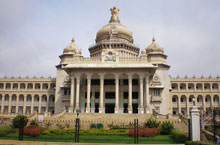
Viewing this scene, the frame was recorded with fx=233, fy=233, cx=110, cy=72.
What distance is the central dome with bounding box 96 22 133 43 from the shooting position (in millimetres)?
56850

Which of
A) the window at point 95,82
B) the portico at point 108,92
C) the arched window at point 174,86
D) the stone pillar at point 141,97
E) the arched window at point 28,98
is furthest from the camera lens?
the arched window at point 28,98

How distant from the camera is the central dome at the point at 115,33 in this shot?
187 ft

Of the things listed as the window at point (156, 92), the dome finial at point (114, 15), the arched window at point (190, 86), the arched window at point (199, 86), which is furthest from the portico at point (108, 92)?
the arched window at point (199, 86)

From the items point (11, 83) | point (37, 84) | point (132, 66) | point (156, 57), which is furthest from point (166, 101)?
point (11, 83)

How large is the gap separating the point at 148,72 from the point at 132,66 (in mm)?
3416

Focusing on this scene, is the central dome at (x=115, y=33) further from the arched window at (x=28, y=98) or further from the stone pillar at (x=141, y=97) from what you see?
the arched window at (x=28, y=98)

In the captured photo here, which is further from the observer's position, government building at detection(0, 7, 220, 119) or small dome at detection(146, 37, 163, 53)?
small dome at detection(146, 37, 163, 53)

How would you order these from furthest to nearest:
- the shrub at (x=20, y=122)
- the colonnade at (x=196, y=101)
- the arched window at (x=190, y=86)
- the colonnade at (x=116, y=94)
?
the arched window at (x=190, y=86) → the colonnade at (x=196, y=101) → the colonnade at (x=116, y=94) → the shrub at (x=20, y=122)

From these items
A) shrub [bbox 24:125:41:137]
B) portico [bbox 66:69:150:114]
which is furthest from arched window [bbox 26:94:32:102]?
shrub [bbox 24:125:41:137]


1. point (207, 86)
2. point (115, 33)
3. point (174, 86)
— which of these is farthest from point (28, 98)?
point (207, 86)

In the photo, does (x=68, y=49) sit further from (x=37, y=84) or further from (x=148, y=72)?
(x=148, y=72)

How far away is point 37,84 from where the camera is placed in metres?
65.6

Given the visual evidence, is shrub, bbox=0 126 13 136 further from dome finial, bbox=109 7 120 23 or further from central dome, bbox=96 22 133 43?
dome finial, bbox=109 7 120 23

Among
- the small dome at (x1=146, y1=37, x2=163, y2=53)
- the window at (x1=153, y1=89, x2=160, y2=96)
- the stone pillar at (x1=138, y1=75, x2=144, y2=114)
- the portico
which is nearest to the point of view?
the stone pillar at (x1=138, y1=75, x2=144, y2=114)
